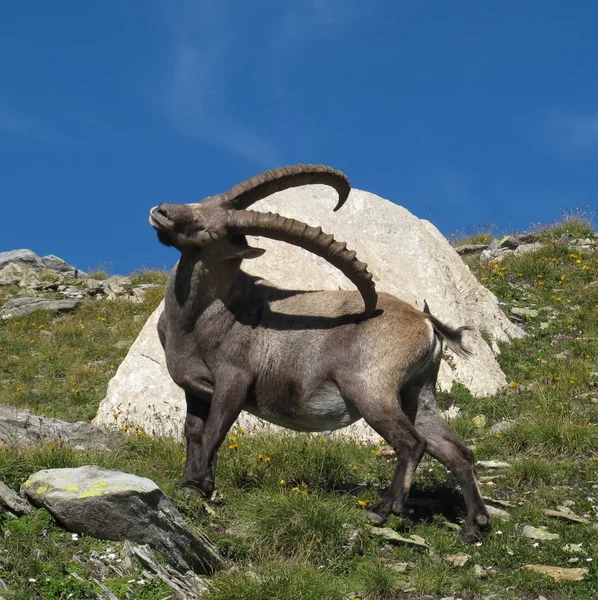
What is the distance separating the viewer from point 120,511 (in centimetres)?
599

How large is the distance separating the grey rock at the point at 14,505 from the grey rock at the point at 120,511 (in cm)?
7

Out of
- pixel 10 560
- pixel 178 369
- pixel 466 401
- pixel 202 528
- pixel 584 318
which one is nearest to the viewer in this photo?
pixel 10 560

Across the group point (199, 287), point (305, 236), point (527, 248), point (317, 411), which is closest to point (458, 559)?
point (317, 411)

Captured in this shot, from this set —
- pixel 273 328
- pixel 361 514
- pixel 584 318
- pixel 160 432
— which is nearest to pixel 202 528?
pixel 361 514

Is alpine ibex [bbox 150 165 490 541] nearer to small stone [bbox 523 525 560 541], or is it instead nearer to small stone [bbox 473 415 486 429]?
small stone [bbox 523 525 560 541]

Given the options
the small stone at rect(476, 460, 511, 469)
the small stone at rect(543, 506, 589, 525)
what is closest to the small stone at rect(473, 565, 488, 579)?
the small stone at rect(543, 506, 589, 525)

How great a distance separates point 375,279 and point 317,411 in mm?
5085

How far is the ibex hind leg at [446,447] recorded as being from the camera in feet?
24.9

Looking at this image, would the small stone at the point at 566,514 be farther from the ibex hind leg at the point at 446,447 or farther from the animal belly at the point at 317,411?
the animal belly at the point at 317,411

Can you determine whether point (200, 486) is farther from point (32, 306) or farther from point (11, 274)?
point (11, 274)

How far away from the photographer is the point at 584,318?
16125 mm

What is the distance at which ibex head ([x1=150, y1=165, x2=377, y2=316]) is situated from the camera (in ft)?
25.2

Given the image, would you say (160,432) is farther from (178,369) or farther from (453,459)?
(453,459)

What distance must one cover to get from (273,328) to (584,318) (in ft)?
32.1
